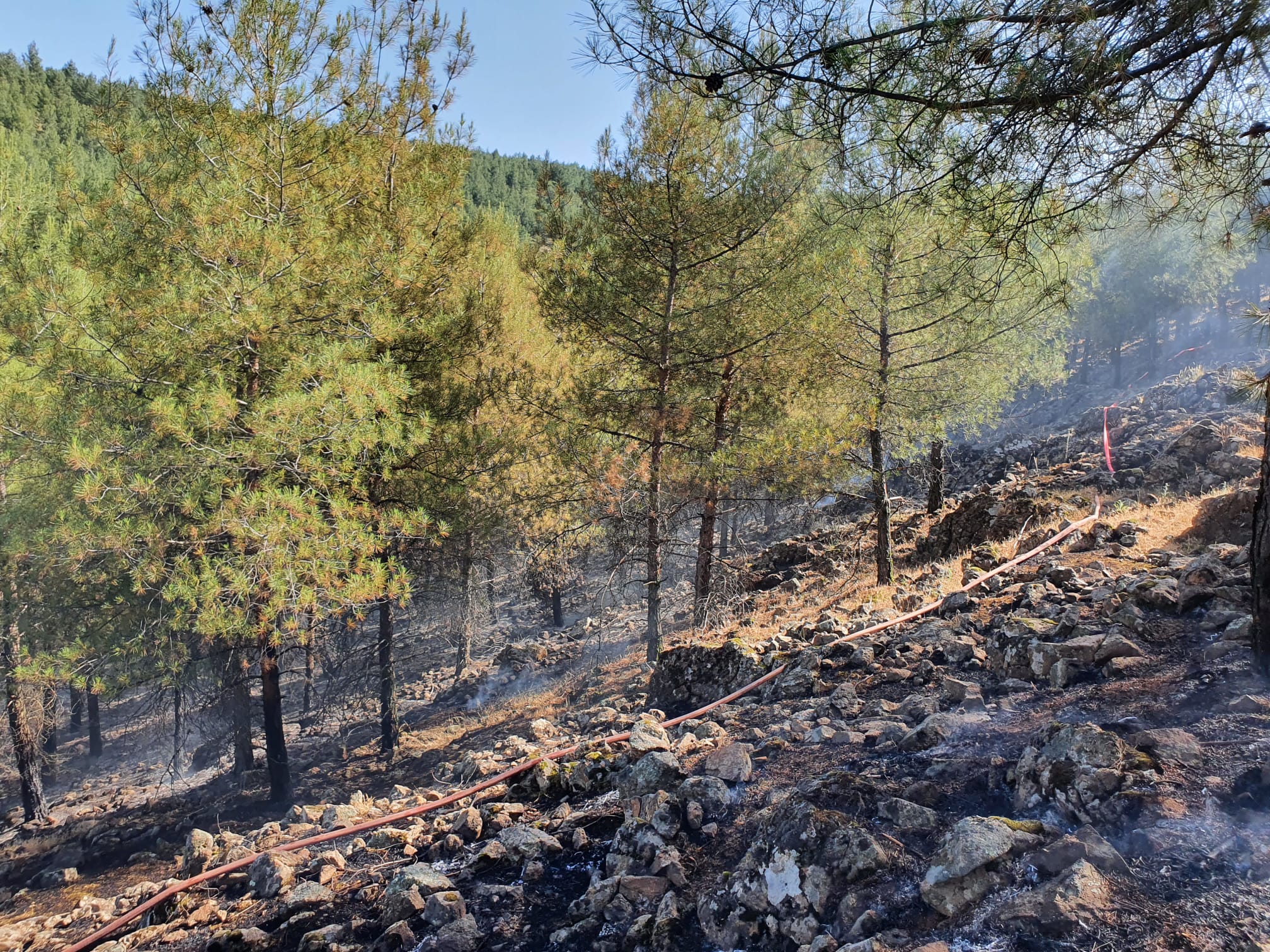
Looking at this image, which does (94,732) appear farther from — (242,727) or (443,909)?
(443,909)

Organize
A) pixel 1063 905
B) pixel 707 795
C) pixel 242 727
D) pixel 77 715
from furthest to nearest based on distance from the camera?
pixel 77 715 → pixel 242 727 → pixel 707 795 → pixel 1063 905

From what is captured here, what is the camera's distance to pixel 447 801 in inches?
184

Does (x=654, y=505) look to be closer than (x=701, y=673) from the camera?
No

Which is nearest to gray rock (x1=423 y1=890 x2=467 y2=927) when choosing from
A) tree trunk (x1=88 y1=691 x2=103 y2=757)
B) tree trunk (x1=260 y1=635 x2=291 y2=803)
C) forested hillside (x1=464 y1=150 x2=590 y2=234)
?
tree trunk (x1=260 y1=635 x2=291 y2=803)

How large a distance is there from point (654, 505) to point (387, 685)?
207 inches

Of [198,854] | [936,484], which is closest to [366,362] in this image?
[198,854]

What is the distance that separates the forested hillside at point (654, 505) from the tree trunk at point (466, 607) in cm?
19

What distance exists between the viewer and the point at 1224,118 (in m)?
3.12

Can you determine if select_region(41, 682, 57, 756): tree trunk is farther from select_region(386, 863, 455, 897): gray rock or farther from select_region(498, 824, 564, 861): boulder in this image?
select_region(498, 824, 564, 861): boulder

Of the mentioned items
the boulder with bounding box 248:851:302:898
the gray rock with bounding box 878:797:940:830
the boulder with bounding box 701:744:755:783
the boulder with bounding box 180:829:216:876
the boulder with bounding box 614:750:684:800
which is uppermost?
the gray rock with bounding box 878:797:940:830

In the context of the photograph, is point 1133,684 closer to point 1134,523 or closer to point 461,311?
point 1134,523

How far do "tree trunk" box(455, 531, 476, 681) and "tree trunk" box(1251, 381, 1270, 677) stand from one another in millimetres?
9038

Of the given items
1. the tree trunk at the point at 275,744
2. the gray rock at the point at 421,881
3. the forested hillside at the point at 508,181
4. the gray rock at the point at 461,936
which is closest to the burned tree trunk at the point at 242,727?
the tree trunk at the point at 275,744

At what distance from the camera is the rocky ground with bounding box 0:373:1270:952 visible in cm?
217
